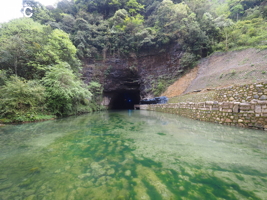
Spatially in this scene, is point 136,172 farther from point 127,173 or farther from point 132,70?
point 132,70

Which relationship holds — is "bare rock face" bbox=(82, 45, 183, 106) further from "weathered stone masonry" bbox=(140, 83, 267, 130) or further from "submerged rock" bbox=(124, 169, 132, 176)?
"submerged rock" bbox=(124, 169, 132, 176)

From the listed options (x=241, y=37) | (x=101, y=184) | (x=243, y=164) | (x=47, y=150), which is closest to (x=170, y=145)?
(x=243, y=164)

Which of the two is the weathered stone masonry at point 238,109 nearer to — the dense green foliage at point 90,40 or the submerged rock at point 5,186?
the submerged rock at point 5,186

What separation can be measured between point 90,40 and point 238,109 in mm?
24527

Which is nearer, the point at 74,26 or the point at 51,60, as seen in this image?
the point at 51,60

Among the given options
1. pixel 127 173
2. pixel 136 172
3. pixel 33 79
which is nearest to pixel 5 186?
pixel 127 173

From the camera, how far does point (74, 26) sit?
21.8m

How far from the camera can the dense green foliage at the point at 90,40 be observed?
A: 29.7 feet

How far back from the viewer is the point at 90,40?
2186 cm

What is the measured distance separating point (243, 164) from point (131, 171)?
2050mm

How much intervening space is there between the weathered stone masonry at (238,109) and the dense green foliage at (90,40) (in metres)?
9.76

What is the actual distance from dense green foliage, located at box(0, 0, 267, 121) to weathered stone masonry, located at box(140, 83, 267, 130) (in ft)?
32.0

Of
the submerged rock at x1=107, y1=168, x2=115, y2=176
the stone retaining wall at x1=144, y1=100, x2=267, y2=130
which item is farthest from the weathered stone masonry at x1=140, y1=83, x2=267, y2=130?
the submerged rock at x1=107, y1=168, x2=115, y2=176

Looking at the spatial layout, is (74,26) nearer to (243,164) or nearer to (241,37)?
(241,37)
